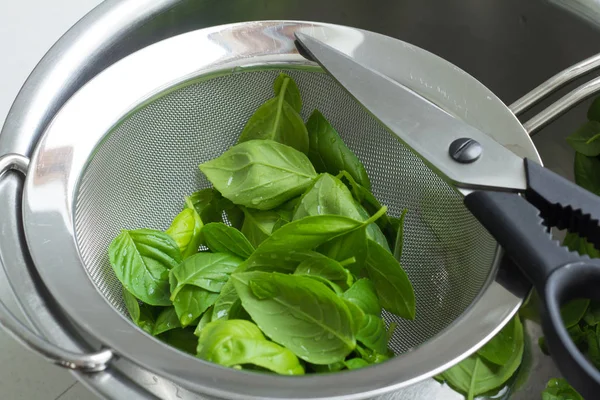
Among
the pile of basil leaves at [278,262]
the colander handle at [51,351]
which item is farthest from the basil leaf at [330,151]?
the colander handle at [51,351]

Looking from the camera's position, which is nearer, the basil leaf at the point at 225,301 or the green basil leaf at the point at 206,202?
the basil leaf at the point at 225,301

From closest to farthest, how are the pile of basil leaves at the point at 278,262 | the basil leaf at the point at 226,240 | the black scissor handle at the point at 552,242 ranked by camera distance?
the black scissor handle at the point at 552,242
the pile of basil leaves at the point at 278,262
the basil leaf at the point at 226,240

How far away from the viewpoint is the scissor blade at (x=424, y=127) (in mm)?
609

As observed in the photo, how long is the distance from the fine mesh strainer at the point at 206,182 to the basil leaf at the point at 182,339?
0.05 metres

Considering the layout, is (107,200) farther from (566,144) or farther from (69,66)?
(566,144)

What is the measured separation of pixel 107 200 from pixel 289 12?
39cm

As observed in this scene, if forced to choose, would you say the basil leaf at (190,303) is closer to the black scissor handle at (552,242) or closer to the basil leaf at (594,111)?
the black scissor handle at (552,242)

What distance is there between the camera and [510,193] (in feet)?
1.93

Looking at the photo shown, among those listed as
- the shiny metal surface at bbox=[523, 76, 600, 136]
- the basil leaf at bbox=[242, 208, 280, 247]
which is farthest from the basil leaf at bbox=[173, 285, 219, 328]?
the shiny metal surface at bbox=[523, 76, 600, 136]

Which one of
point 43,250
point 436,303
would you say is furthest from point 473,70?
point 43,250

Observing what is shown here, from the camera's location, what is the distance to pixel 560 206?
0.56 meters

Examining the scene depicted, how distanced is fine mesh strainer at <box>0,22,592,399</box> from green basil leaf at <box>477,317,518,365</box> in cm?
6

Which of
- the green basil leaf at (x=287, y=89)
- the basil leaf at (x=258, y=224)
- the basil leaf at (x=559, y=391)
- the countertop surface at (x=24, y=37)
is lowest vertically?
the basil leaf at (x=559, y=391)

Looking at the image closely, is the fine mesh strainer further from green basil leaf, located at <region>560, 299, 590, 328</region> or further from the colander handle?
green basil leaf, located at <region>560, 299, 590, 328</region>
